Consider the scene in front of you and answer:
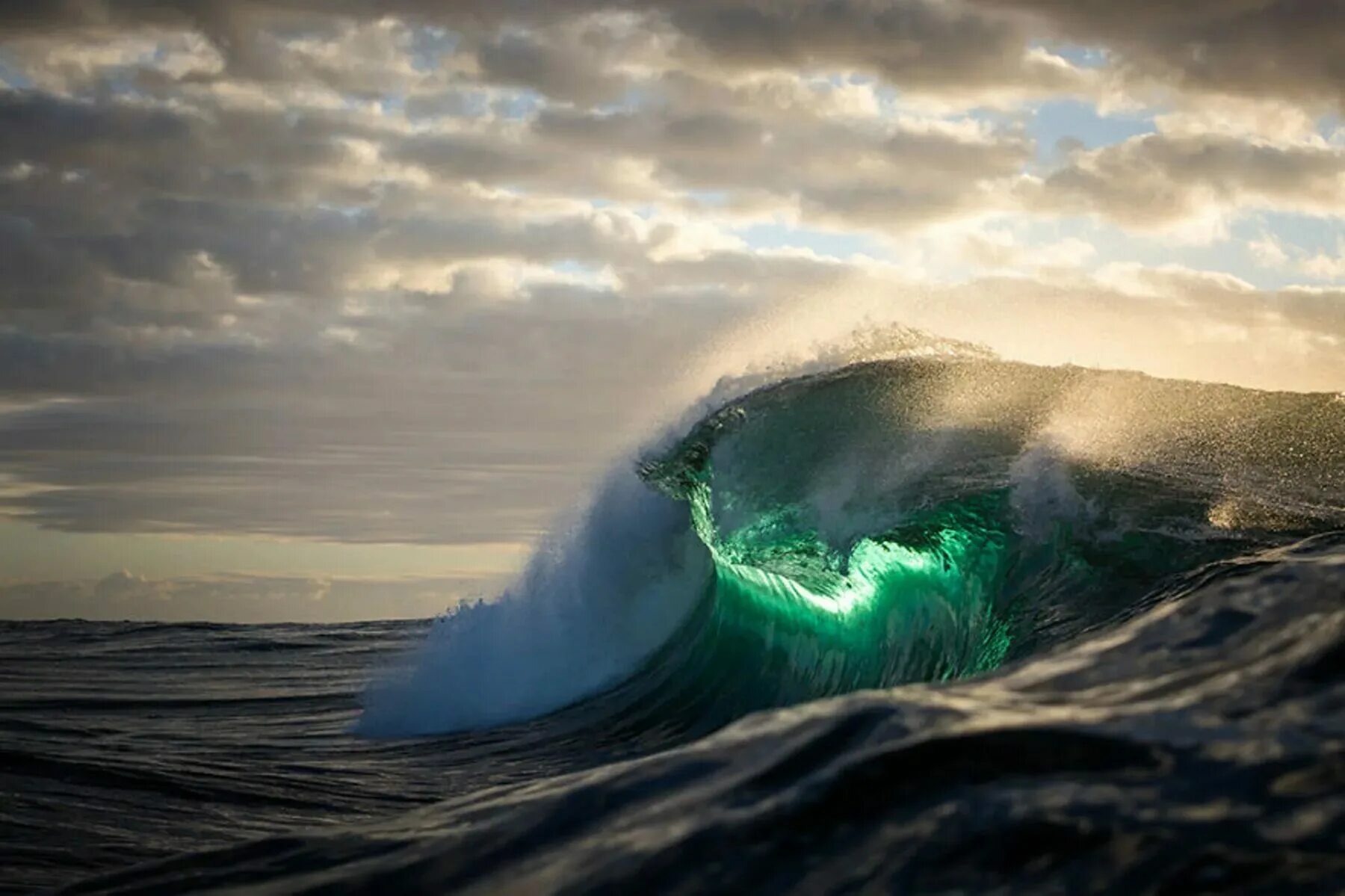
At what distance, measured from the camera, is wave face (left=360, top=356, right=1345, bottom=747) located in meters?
9.07

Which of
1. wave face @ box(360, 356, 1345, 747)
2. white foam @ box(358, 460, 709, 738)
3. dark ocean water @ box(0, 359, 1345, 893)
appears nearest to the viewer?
dark ocean water @ box(0, 359, 1345, 893)

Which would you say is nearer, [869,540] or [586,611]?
[869,540]

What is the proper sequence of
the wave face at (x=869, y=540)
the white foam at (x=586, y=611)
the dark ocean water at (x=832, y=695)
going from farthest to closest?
the white foam at (x=586, y=611)
the wave face at (x=869, y=540)
the dark ocean water at (x=832, y=695)

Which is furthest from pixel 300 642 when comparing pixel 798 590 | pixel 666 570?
pixel 798 590

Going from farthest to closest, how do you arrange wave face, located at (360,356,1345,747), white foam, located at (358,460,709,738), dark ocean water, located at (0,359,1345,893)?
white foam, located at (358,460,709,738) → wave face, located at (360,356,1345,747) → dark ocean water, located at (0,359,1345,893)

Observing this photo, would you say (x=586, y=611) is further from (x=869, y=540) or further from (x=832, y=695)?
(x=869, y=540)

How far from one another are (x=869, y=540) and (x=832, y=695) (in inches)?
53.0

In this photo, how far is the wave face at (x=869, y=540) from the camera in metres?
9.07

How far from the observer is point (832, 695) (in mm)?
10625

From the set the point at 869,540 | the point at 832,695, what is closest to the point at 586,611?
the point at 832,695

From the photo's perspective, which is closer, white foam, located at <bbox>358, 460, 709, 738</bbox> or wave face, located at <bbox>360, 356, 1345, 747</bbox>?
wave face, located at <bbox>360, 356, 1345, 747</bbox>

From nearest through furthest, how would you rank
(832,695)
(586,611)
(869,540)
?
(869,540) < (832,695) < (586,611)

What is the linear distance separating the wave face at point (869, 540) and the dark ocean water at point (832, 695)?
4 centimetres

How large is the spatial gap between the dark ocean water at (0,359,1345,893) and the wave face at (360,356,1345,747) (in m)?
0.04
